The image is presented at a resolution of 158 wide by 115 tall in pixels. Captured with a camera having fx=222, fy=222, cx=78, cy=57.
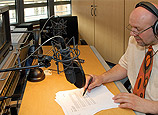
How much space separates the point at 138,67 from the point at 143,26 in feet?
1.24

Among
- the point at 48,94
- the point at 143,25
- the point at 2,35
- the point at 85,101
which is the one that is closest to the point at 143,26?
the point at 143,25

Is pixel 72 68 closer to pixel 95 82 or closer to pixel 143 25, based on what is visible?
pixel 95 82

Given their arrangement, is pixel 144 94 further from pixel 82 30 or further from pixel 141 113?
pixel 82 30

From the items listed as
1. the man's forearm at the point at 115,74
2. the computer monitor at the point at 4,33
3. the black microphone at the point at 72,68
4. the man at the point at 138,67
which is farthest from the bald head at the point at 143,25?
the computer monitor at the point at 4,33

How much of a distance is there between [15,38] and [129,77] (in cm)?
102

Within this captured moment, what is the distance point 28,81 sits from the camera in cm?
159

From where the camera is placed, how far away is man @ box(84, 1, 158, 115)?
121 centimetres

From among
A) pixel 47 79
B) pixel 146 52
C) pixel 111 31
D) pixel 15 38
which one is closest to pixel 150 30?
pixel 146 52

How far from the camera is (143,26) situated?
53.2 inches

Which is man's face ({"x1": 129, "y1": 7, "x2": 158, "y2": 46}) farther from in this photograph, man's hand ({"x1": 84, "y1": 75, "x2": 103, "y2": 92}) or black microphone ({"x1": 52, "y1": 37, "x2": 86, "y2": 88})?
black microphone ({"x1": 52, "y1": 37, "x2": 86, "y2": 88})

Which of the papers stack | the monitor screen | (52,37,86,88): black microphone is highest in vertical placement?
the monitor screen

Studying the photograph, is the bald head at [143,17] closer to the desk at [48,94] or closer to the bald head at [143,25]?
the bald head at [143,25]

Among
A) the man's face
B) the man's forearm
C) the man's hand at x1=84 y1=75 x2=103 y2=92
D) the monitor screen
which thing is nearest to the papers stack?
the man's hand at x1=84 y1=75 x2=103 y2=92

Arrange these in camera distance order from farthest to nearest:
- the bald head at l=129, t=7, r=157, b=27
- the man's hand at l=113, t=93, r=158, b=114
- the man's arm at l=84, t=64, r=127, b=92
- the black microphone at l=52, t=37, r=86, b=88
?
the man's arm at l=84, t=64, r=127, b=92 < the bald head at l=129, t=7, r=157, b=27 < the man's hand at l=113, t=93, r=158, b=114 < the black microphone at l=52, t=37, r=86, b=88
